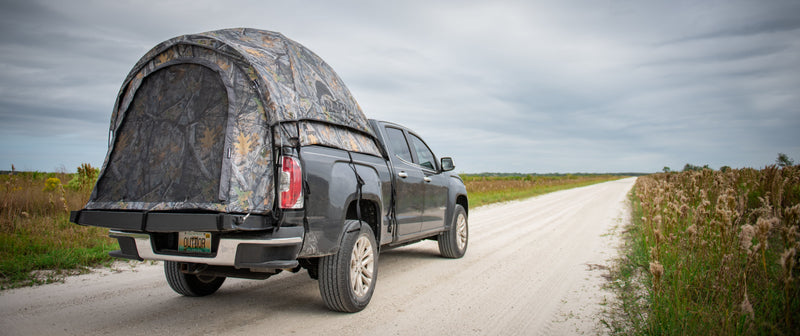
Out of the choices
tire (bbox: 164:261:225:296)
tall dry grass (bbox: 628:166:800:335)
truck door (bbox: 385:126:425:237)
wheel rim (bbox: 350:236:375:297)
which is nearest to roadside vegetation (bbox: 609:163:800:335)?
tall dry grass (bbox: 628:166:800:335)

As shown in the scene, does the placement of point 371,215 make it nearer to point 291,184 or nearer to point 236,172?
point 291,184

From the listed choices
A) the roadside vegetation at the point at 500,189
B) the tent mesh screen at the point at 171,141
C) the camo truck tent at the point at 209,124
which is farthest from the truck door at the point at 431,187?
the roadside vegetation at the point at 500,189

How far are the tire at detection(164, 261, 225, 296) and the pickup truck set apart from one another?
13 millimetres

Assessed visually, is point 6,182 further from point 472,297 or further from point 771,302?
point 771,302

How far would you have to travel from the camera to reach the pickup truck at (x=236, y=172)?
3.44 meters

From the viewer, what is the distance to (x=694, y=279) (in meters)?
4.16

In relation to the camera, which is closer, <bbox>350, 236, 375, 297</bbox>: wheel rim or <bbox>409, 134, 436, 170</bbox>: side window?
<bbox>350, 236, 375, 297</bbox>: wheel rim

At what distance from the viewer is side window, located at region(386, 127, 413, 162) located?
232 inches

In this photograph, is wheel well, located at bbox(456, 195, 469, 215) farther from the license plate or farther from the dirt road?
the license plate

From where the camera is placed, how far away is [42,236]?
683 centimetres

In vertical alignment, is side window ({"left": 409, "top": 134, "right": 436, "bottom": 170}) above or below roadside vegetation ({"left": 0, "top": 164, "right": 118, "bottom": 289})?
above

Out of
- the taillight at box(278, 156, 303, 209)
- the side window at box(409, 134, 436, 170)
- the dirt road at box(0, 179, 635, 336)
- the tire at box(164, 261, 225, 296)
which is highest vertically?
the side window at box(409, 134, 436, 170)

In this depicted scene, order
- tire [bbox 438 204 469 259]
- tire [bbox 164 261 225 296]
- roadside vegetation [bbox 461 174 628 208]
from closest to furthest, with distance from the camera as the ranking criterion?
tire [bbox 164 261 225 296] < tire [bbox 438 204 469 259] < roadside vegetation [bbox 461 174 628 208]

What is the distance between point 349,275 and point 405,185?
182cm
